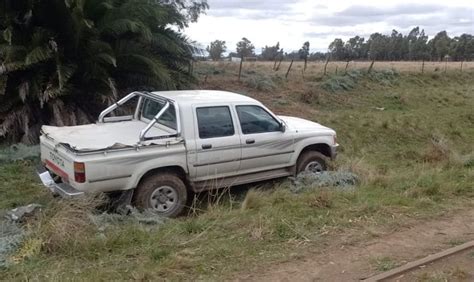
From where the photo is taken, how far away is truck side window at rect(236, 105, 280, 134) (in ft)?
25.3

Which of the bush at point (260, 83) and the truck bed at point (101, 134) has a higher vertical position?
the truck bed at point (101, 134)

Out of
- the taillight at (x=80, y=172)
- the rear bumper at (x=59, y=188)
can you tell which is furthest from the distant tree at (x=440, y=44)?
the taillight at (x=80, y=172)

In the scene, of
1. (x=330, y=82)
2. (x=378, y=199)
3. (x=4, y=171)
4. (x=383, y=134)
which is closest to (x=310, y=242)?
(x=378, y=199)

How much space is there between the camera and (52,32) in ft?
35.8

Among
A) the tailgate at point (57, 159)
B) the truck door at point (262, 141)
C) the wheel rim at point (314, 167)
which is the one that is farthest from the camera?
the wheel rim at point (314, 167)

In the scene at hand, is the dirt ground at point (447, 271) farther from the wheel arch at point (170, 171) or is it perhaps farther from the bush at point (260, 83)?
the bush at point (260, 83)

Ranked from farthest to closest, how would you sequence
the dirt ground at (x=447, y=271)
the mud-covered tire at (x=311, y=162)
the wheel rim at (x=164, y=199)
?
1. the mud-covered tire at (x=311, y=162)
2. the wheel rim at (x=164, y=199)
3. the dirt ground at (x=447, y=271)

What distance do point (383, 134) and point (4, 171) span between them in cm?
1163

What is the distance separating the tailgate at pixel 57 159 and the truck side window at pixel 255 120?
8.40ft

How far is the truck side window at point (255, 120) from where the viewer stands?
7705 mm

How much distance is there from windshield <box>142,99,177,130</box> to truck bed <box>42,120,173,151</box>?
12 centimetres

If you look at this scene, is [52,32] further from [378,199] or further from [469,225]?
[469,225]

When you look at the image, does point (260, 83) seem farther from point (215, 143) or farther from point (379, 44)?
point (379, 44)

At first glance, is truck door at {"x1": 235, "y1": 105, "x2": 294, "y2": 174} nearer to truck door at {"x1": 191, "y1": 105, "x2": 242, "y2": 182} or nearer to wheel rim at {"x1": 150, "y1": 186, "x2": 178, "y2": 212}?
truck door at {"x1": 191, "y1": 105, "x2": 242, "y2": 182}
